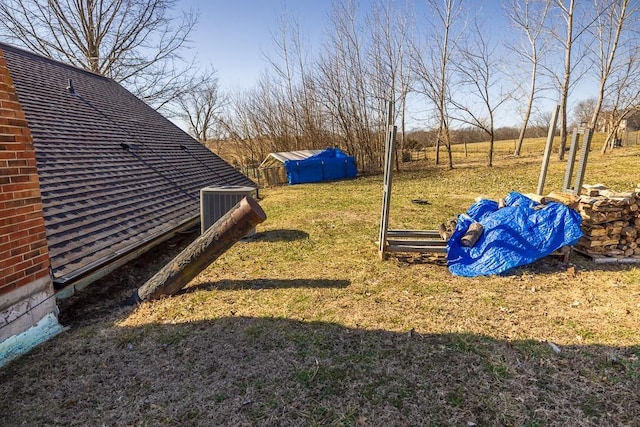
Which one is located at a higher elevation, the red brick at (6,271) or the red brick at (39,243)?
the red brick at (39,243)

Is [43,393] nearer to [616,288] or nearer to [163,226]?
[163,226]

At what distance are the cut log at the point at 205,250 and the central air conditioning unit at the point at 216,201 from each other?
6.87 ft

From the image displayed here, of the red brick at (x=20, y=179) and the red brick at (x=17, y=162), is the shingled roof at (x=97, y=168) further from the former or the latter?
the red brick at (x=17, y=162)

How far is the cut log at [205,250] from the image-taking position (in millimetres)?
3984

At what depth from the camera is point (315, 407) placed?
2.38 m

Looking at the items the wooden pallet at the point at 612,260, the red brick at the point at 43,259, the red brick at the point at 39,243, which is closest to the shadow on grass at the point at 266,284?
the red brick at the point at 43,259

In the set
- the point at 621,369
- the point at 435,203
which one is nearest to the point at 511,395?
the point at 621,369

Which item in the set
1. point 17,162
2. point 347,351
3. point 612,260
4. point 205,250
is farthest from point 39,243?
point 612,260

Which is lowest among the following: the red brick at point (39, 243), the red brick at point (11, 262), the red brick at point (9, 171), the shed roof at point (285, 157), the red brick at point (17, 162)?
the red brick at point (11, 262)

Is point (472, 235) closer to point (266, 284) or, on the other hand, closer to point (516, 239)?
point (516, 239)

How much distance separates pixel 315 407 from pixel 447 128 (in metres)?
18.9

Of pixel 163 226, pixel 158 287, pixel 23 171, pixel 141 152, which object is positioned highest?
pixel 141 152

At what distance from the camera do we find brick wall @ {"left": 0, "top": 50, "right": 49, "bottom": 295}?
273cm

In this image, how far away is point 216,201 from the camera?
6.24 m
